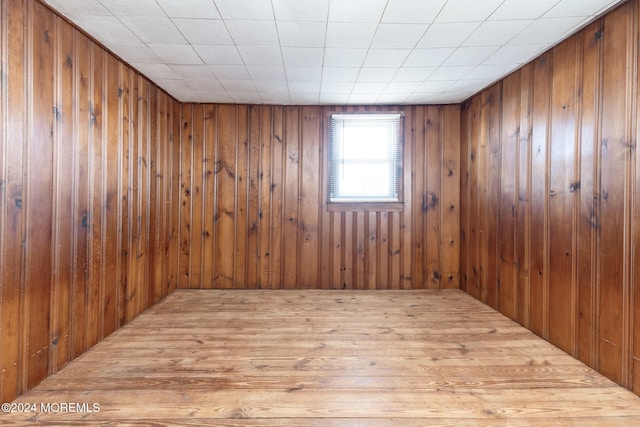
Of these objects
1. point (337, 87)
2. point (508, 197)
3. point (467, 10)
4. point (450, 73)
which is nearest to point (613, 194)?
point (508, 197)

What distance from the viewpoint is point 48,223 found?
6.75 ft

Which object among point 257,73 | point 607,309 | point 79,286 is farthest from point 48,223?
point 607,309

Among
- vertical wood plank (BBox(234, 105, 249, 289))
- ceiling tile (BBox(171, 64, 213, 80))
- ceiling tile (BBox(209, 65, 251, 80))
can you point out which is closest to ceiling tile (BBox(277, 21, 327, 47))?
ceiling tile (BBox(209, 65, 251, 80))

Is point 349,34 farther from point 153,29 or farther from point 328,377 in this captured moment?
point 328,377

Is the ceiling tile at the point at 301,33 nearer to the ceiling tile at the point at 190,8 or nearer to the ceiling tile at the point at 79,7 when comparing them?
the ceiling tile at the point at 190,8

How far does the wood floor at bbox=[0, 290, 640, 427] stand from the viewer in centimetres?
167

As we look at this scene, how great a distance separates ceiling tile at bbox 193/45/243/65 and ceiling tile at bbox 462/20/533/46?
73.7 inches

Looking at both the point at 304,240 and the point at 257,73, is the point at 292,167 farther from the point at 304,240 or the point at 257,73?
the point at 257,73

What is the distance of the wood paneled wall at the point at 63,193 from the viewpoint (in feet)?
5.86

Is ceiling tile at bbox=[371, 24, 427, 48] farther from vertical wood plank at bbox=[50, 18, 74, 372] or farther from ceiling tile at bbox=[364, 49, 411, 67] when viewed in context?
vertical wood plank at bbox=[50, 18, 74, 372]

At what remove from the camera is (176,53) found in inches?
106

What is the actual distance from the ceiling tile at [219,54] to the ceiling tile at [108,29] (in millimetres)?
465

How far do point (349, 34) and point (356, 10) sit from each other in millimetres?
304

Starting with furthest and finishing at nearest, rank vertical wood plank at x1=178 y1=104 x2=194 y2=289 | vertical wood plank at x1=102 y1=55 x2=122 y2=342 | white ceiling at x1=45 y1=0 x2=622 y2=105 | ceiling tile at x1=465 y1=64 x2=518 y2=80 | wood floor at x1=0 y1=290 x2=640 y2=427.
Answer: vertical wood plank at x1=178 y1=104 x2=194 y2=289 → ceiling tile at x1=465 y1=64 x2=518 y2=80 → vertical wood plank at x1=102 y1=55 x2=122 y2=342 → white ceiling at x1=45 y1=0 x2=622 y2=105 → wood floor at x1=0 y1=290 x2=640 y2=427
